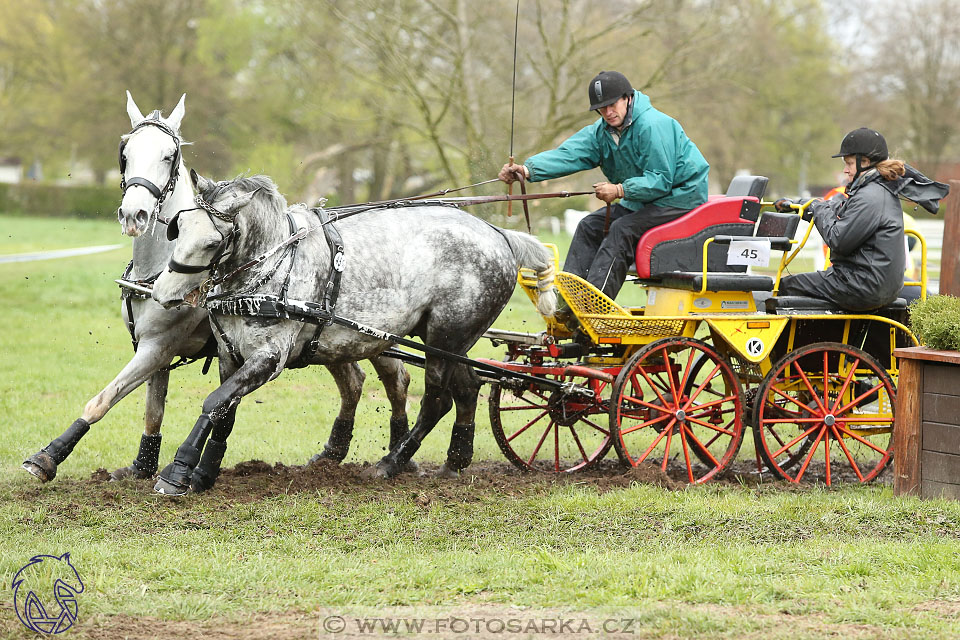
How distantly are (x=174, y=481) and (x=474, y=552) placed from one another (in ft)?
5.72

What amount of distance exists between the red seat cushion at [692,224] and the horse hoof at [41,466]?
353 centimetres

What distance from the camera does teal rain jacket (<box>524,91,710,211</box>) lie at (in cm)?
629

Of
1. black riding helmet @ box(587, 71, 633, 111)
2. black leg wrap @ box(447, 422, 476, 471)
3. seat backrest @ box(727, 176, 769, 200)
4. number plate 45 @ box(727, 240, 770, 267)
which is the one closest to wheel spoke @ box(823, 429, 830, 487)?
number plate 45 @ box(727, 240, 770, 267)

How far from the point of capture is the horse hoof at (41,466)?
5.39m

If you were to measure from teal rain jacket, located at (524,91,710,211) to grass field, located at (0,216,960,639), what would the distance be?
1.74 meters

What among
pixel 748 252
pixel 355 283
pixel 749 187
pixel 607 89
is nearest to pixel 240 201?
pixel 355 283

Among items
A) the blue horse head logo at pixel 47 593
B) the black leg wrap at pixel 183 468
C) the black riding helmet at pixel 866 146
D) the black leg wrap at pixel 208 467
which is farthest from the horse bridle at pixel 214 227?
the black riding helmet at pixel 866 146

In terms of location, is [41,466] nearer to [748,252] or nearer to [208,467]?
[208,467]

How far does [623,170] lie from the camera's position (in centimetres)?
660

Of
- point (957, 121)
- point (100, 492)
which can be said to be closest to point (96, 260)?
point (100, 492)

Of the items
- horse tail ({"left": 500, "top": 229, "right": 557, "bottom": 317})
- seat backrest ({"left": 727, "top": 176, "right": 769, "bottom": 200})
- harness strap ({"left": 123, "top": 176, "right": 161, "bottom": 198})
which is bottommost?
horse tail ({"left": 500, "top": 229, "right": 557, "bottom": 317})

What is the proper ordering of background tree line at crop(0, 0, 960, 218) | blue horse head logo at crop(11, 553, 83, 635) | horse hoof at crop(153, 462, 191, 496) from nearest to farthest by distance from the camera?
1. blue horse head logo at crop(11, 553, 83, 635)
2. horse hoof at crop(153, 462, 191, 496)
3. background tree line at crop(0, 0, 960, 218)

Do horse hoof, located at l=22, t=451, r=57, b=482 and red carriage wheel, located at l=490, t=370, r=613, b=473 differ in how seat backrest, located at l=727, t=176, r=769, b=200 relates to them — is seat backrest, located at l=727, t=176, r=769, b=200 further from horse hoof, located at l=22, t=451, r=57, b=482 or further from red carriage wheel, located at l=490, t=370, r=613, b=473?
horse hoof, located at l=22, t=451, r=57, b=482

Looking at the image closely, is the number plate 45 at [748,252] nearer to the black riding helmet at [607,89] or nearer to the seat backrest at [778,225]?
the seat backrest at [778,225]
